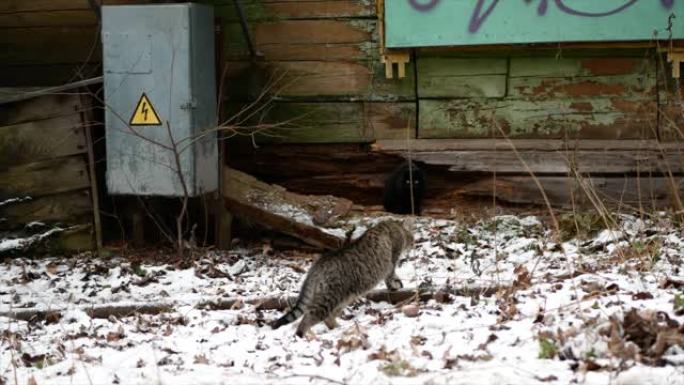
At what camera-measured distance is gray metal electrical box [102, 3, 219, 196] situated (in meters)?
8.45

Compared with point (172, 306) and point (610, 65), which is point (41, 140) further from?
point (610, 65)

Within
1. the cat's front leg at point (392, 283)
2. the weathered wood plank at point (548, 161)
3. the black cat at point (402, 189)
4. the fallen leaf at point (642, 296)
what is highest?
the weathered wood plank at point (548, 161)

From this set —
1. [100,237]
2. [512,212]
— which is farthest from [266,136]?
[512,212]

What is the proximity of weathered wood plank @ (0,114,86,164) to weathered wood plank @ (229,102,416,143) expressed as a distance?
1524 millimetres

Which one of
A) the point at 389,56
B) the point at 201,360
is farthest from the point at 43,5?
the point at 201,360

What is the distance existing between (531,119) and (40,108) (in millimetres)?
4519

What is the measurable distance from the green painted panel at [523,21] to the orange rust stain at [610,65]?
329mm

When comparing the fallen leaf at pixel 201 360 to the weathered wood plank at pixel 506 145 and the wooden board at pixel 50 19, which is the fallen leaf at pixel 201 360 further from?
the wooden board at pixel 50 19

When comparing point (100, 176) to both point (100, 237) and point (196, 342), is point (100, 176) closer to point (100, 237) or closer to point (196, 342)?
point (100, 237)

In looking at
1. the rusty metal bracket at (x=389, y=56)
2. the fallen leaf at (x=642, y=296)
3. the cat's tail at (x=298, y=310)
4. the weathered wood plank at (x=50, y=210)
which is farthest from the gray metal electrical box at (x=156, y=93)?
the fallen leaf at (x=642, y=296)

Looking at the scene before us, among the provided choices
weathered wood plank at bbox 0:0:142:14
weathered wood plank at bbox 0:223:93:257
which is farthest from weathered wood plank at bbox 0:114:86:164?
weathered wood plank at bbox 0:0:142:14

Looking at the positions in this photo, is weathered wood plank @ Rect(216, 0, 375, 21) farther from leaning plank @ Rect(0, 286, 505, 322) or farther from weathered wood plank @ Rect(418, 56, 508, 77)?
leaning plank @ Rect(0, 286, 505, 322)

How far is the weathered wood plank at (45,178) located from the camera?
351 inches

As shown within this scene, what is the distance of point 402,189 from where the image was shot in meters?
9.42
